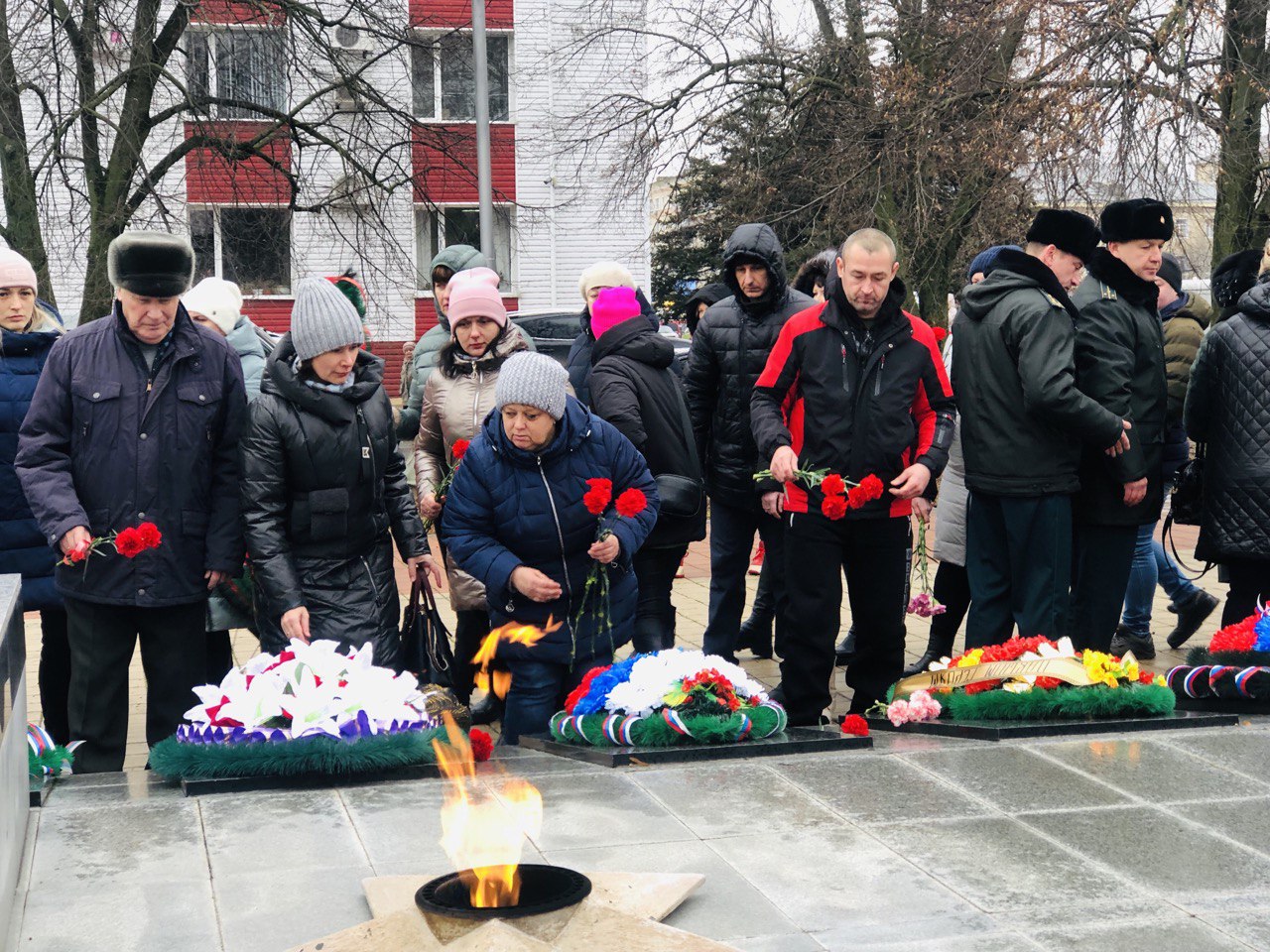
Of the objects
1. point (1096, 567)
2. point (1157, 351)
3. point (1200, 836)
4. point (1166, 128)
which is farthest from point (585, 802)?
point (1166, 128)

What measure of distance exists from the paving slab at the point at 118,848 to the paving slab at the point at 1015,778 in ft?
7.40

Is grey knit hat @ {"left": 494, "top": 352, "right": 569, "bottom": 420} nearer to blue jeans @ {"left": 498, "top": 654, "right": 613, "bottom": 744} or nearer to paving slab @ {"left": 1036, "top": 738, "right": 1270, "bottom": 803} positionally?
blue jeans @ {"left": 498, "top": 654, "right": 613, "bottom": 744}

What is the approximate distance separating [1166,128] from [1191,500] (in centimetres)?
845

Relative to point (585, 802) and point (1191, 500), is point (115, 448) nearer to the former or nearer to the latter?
point (585, 802)

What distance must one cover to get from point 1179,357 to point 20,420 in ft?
17.5

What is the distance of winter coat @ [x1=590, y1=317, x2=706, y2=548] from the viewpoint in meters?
6.22

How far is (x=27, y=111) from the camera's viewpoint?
86.3 ft

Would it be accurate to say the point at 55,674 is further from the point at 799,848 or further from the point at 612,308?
the point at 799,848

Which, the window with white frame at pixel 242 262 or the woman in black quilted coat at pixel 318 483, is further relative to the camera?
the window with white frame at pixel 242 262

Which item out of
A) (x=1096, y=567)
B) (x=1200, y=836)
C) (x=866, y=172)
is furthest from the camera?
(x=866, y=172)

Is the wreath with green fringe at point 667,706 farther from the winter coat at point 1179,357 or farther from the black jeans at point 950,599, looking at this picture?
the winter coat at point 1179,357

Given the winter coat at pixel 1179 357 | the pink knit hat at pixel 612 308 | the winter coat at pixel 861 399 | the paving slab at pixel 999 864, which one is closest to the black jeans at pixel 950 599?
the winter coat at pixel 1179 357

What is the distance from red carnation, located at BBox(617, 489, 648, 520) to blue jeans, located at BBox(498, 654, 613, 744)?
571 millimetres

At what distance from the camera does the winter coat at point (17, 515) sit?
5.35m
